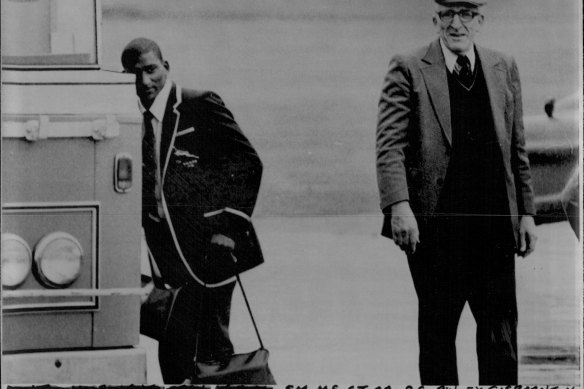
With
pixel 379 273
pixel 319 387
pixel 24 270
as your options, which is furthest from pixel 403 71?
pixel 24 270

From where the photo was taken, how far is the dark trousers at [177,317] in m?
3.78

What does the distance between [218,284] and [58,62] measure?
124 centimetres

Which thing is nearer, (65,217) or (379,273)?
(65,217)

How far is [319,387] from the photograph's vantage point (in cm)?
382

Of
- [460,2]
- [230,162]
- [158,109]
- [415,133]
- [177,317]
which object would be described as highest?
[460,2]

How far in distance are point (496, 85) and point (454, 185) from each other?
1.75ft

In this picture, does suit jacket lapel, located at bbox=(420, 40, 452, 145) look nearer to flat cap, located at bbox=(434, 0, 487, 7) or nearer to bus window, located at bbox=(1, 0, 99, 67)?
flat cap, located at bbox=(434, 0, 487, 7)

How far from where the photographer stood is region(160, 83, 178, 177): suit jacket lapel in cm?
380

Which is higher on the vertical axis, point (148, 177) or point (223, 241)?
point (148, 177)

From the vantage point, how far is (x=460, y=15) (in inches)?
156

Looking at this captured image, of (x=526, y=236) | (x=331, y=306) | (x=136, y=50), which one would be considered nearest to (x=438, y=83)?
(x=526, y=236)

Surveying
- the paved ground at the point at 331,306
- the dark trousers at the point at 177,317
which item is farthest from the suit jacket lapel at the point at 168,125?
the paved ground at the point at 331,306

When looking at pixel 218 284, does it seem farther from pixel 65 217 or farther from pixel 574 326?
pixel 574 326

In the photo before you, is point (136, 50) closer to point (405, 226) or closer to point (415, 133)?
point (415, 133)
